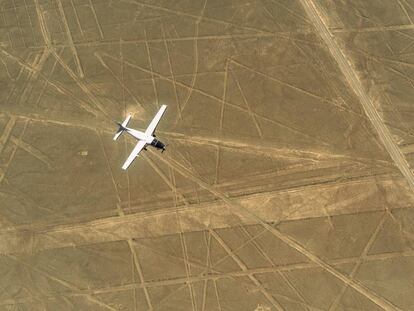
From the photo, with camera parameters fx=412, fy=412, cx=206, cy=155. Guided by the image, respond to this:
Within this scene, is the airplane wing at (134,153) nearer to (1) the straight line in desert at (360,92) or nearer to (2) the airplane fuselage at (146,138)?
(2) the airplane fuselage at (146,138)

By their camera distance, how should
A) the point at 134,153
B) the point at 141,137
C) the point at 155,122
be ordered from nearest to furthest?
the point at 141,137, the point at 134,153, the point at 155,122

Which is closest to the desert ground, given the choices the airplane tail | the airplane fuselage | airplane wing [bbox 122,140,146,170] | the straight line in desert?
the straight line in desert

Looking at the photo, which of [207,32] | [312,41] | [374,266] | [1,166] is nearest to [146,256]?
[1,166]

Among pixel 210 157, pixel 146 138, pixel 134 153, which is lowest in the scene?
pixel 210 157

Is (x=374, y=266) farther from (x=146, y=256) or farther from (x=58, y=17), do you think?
(x=58, y=17)

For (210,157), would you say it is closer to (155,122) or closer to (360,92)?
(155,122)

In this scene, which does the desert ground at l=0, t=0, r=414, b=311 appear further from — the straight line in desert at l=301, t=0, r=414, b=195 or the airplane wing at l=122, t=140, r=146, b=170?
the airplane wing at l=122, t=140, r=146, b=170

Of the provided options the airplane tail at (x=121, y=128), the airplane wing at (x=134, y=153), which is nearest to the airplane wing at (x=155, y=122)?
the airplane wing at (x=134, y=153)

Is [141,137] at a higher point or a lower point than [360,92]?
higher

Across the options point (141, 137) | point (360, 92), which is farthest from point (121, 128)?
point (360, 92)
